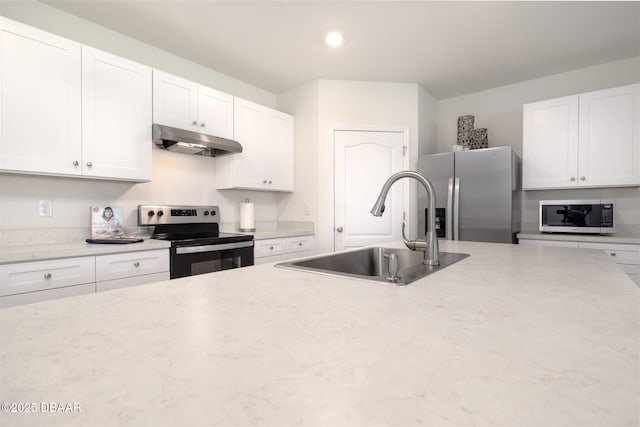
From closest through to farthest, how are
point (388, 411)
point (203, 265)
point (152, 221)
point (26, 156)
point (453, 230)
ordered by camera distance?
point (388, 411)
point (26, 156)
point (203, 265)
point (152, 221)
point (453, 230)

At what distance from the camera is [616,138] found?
9.25ft

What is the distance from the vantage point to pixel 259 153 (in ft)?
11.1

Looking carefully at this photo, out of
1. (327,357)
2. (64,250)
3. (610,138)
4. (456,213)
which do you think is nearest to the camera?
(327,357)

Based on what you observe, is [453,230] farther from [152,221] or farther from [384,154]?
[152,221]

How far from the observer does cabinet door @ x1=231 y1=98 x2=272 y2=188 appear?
125 inches

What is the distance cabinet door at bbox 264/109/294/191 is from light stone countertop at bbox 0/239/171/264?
1529mm

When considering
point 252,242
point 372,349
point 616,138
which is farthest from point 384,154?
point 372,349

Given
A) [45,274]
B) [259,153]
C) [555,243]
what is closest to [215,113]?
[259,153]

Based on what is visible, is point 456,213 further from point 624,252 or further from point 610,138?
point 610,138

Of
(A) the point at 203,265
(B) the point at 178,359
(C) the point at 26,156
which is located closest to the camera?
(B) the point at 178,359

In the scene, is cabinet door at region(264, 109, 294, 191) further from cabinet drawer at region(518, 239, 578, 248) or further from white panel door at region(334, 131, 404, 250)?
cabinet drawer at region(518, 239, 578, 248)

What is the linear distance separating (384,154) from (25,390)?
3.54m

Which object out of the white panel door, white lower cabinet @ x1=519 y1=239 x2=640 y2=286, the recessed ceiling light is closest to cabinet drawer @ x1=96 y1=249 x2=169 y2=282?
the white panel door

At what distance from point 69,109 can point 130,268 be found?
3.47 feet
